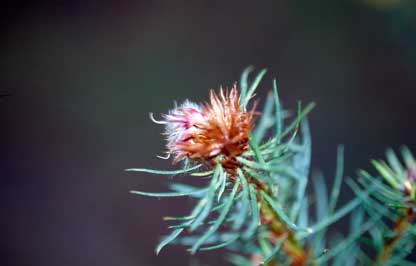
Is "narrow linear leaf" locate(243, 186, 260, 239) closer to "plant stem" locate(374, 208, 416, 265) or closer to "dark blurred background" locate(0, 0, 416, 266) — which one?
"plant stem" locate(374, 208, 416, 265)

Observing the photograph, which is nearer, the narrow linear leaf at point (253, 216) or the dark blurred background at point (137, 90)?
the narrow linear leaf at point (253, 216)

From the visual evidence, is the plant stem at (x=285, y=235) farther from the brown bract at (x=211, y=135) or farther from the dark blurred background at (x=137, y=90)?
the dark blurred background at (x=137, y=90)

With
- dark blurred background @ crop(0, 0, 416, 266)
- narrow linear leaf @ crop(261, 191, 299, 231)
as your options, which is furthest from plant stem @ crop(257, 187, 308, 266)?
dark blurred background @ crop(0, 0, 416, 266)

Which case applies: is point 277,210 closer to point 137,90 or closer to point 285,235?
point 285,235

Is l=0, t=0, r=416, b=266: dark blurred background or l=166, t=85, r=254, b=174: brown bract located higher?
l=0, t=0, r=416, b=266: dark blurred background

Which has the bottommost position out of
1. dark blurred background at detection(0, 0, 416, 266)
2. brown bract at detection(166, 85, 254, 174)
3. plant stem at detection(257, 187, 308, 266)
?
plant stem at detection(257, 187, 308, 266)

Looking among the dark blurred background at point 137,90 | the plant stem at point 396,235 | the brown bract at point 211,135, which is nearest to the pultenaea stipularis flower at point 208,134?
the brown bract at point 211,135

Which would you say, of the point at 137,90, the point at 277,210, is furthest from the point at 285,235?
the point at 137,90
